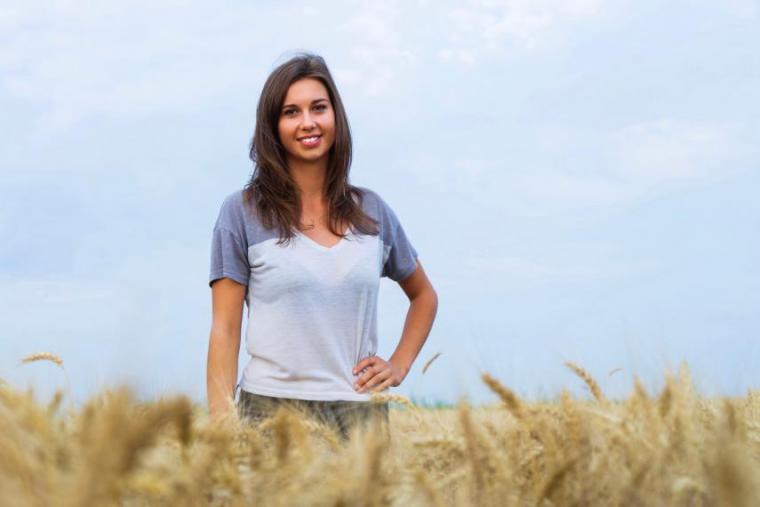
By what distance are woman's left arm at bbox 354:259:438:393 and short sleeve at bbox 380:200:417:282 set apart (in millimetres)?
54

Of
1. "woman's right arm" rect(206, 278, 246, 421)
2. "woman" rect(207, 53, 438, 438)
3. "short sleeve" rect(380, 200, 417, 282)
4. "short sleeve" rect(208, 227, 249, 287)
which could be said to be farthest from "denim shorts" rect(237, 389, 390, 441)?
"short sleeve" rect(380, 200, 417, 282)

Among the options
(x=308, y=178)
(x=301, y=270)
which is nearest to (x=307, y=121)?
(x=308, y=178)

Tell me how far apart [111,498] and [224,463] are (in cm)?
26

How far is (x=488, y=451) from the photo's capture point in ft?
5.03

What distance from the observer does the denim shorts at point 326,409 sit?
3.18 meters

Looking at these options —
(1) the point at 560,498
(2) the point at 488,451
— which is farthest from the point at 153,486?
(1) the point at 560,498

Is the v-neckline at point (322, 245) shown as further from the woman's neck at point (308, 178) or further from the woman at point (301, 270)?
the woman's neck at point (308, 178)

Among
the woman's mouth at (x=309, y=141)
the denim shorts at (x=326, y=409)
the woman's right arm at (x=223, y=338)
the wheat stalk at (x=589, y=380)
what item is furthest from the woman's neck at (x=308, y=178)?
the wheat stalk at (x=589, y=380)

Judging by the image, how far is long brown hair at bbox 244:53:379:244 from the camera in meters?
3.46

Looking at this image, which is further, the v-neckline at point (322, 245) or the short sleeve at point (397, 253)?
the short sleeve at point (397, 253)

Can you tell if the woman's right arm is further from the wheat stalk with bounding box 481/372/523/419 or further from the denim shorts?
the wheat stalk with bounding box 481/372/523/419

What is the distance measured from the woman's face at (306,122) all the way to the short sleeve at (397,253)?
1.46 ft

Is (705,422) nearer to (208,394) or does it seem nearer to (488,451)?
(488,451)

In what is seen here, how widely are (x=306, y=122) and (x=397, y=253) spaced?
2.34ft
